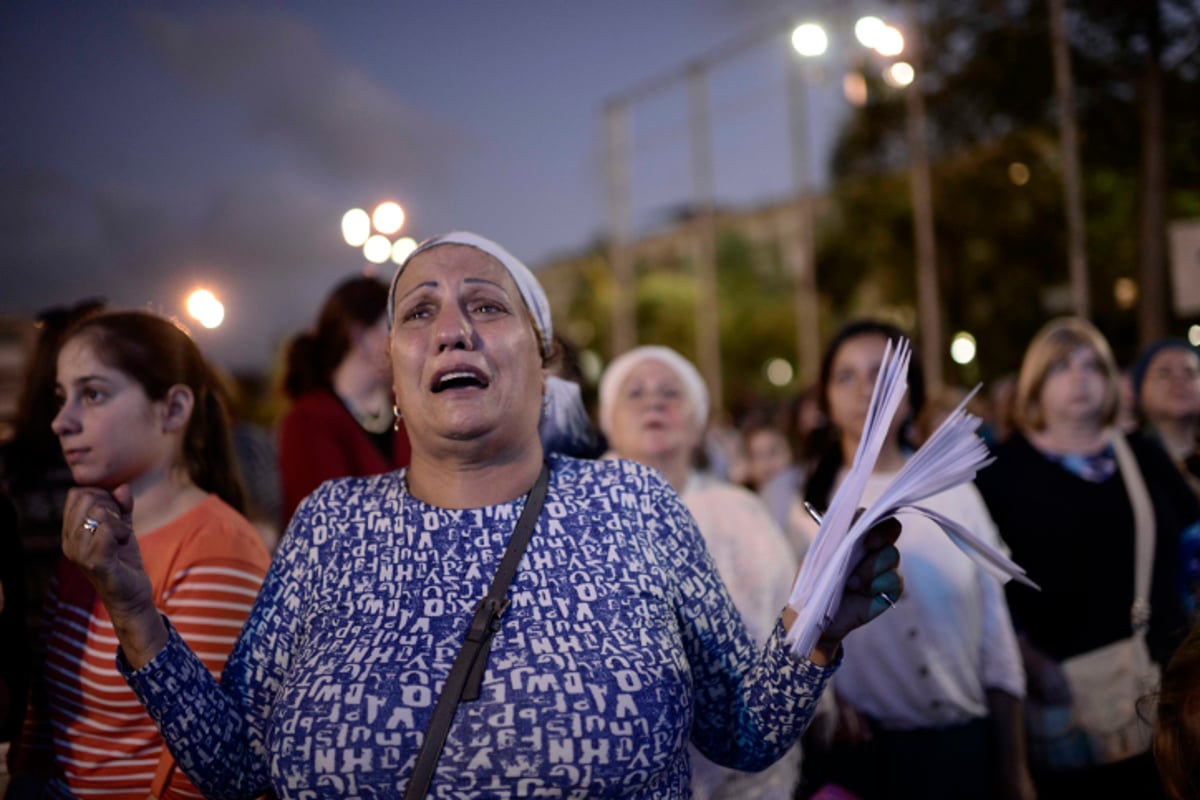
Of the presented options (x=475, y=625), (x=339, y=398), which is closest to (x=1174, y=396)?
(x=339, y=398)

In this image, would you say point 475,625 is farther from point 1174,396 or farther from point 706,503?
point 1174,396

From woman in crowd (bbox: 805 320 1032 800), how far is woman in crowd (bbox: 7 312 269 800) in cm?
215

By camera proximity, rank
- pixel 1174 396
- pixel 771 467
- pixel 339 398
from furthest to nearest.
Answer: pixel 771 467
pixel 1174 396
pixel 339 398

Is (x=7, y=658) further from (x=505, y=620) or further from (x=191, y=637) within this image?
(x=505, y=620)

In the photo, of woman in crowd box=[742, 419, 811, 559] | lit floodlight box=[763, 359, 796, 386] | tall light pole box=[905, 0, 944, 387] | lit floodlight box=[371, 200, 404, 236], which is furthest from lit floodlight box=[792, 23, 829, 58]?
lit floodlight box=[763, 359, 796, 386]

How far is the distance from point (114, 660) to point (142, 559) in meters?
0.34

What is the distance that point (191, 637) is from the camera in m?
2.51

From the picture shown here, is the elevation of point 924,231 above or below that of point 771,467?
above


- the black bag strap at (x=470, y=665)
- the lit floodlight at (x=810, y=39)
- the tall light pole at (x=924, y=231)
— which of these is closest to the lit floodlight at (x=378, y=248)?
the black bag strap at (x=470, y=665)

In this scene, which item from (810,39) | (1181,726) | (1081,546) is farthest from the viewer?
(810,39)

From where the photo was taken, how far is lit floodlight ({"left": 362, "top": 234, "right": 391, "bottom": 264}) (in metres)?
7.45

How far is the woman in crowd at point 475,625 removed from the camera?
1.93 metres

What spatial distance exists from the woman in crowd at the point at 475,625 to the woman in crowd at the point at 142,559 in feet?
1.20

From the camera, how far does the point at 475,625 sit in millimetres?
2039
